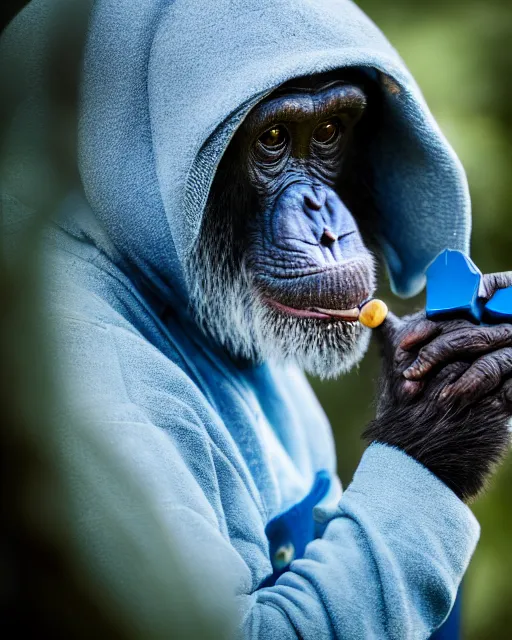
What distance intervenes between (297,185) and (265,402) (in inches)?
12.5

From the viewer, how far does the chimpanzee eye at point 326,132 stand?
121 cm

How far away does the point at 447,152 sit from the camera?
126cm

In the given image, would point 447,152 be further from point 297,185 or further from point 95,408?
point 95,408

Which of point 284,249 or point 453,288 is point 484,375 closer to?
point 453,288

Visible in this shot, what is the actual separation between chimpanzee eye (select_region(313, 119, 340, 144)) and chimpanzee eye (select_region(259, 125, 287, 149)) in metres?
0.06

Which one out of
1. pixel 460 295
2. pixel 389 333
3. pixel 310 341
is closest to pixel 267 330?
pixel 310 341

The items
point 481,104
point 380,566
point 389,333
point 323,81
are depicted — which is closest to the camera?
point 380,566

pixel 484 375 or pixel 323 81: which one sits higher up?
pixel 323 81

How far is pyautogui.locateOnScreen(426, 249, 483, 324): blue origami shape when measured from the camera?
3.13 ft

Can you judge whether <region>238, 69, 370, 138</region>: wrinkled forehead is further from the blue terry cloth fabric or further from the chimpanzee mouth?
the chimpanzee mouth

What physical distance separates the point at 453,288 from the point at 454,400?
0.40 ft

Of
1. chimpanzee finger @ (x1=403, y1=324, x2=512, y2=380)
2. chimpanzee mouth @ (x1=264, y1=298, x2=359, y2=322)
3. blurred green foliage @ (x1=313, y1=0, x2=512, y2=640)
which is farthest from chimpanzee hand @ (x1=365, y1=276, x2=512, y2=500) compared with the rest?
blurred green foliage @ (x1=313, y1=0, x2=512, y2=640)

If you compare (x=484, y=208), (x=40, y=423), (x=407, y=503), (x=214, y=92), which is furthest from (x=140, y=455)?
(x=484, y=208)

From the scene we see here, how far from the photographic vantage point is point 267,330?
1172 mm
